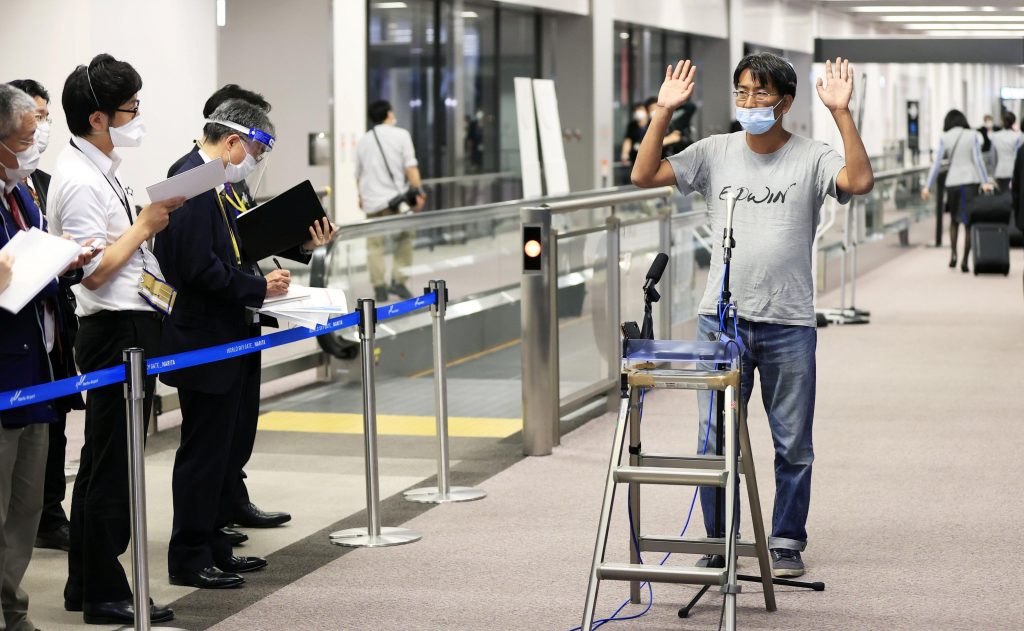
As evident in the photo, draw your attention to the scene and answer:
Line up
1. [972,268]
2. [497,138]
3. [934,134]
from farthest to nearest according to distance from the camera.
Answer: [934,134], [497,138], [972,268]

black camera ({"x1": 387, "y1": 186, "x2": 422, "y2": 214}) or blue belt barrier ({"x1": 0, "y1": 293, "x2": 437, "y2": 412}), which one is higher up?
black camera ({"x1": 387, "y1": 186, "x2": 422, "y2": 214})

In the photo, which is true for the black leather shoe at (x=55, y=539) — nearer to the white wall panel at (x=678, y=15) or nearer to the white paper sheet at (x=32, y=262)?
the white paper sheet at (x=32, y=262)

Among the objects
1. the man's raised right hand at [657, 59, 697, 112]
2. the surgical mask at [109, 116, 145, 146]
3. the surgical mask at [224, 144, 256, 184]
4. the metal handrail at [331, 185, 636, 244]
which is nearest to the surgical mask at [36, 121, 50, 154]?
the surgical mask at [109, 116, 145, 146]

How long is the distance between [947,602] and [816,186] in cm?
144

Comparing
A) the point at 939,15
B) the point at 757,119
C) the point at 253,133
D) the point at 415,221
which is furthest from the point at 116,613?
the point at 939,15

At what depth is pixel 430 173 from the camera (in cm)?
1820

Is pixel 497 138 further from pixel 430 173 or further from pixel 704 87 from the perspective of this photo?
pixel 704 87

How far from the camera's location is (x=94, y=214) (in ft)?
14.2

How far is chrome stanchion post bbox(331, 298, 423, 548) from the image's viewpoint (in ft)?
18.3

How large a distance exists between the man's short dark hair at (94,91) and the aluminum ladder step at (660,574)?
2061 millimetres

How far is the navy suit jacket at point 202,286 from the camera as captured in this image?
4.74 m

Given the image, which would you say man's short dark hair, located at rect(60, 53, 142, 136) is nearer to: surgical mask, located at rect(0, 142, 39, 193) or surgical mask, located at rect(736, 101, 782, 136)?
surgical mask, located at rect(0, 142, 39, 193)

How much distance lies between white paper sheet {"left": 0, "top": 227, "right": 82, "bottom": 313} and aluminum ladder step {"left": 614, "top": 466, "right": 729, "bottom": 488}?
164 cm

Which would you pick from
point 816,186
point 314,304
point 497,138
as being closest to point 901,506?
point 816,186
